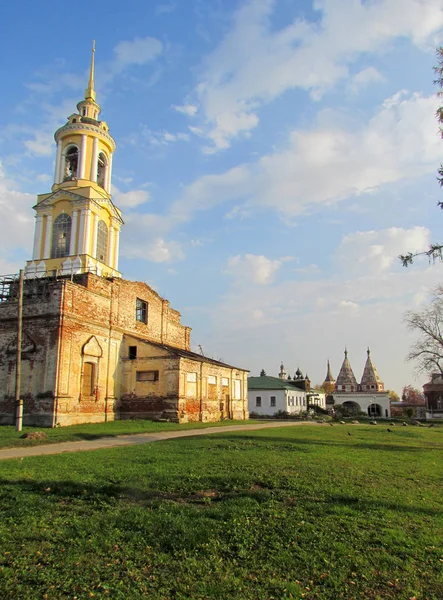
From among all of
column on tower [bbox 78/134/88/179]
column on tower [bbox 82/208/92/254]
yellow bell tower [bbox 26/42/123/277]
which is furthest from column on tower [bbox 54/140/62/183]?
column on tower [bbox 82/208/92/254]

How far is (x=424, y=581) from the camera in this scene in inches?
200

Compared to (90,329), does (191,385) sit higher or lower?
lower

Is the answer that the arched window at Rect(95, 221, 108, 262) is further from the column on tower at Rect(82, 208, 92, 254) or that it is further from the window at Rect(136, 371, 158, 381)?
the window at Rect(136, 371, 158, 381)

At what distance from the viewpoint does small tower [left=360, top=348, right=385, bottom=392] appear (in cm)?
8200

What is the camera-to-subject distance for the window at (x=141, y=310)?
32.7m

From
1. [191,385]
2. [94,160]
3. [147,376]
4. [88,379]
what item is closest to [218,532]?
[88,379]

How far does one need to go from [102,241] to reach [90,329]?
Answer: 1161 cm

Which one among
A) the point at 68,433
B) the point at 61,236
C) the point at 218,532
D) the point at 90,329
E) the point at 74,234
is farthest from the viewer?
the point at 61,236

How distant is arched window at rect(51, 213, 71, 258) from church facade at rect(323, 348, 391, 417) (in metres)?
57.6

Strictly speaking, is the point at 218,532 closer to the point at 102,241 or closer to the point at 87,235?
the point at 87,235

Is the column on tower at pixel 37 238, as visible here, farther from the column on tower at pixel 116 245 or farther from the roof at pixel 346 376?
the roof at pixel 346 376

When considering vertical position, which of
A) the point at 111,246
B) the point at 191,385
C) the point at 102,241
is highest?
the point at 102,241

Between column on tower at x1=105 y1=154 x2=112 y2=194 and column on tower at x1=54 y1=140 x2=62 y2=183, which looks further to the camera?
column on tower at x1=105 y1=154 x2=112 y2=194

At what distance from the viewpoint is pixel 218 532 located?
6285 millimetres
